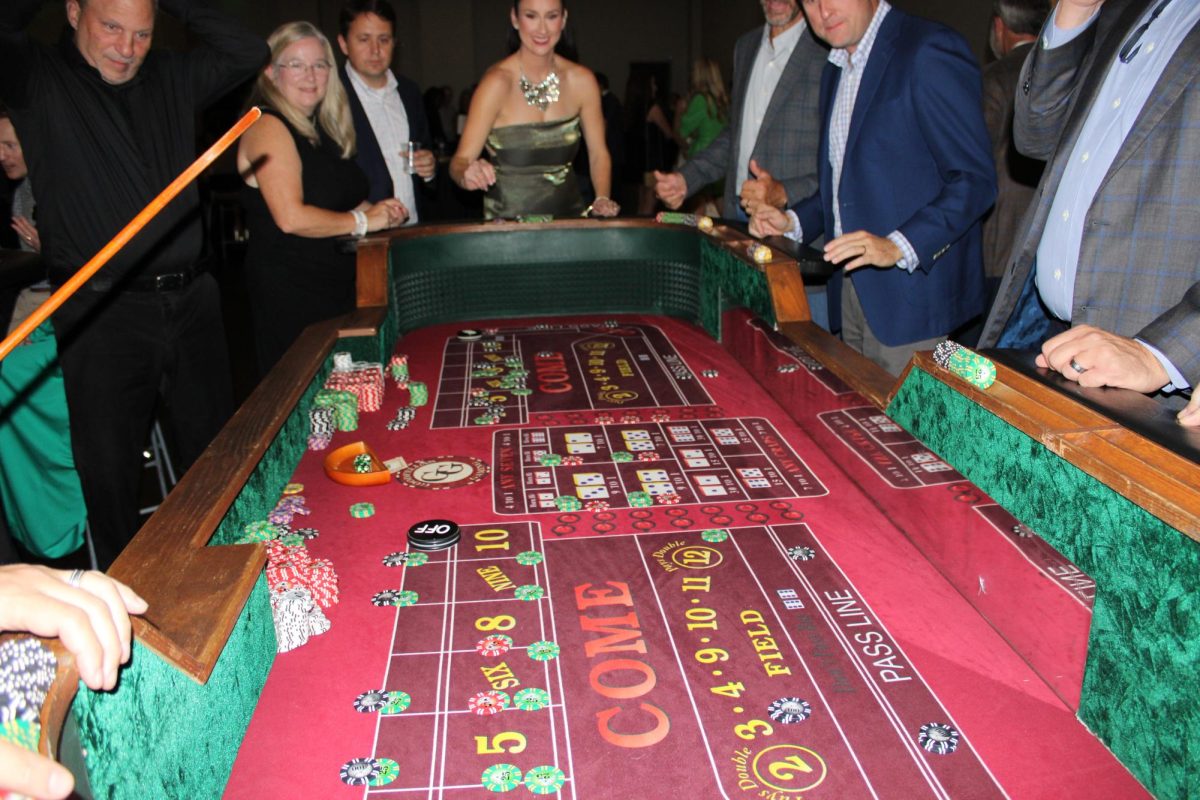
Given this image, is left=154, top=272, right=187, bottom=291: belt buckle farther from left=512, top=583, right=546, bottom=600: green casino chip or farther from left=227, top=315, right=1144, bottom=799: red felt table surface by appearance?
left=512, top=583, right=546, bottom=600: green casino chip

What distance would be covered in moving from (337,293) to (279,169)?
19.6 inches

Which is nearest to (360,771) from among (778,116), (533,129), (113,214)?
(113,214)

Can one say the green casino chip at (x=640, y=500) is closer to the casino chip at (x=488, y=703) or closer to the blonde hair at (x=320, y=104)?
the casino chip at (x=488, y=703)

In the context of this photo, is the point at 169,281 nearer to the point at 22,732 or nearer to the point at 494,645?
the point at 494,645

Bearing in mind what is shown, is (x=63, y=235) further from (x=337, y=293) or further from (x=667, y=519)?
(x=667, y=519)

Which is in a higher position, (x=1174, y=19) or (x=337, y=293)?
(x=1174, y=19)

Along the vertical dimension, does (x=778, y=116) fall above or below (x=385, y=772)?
above

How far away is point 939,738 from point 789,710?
0.17 m

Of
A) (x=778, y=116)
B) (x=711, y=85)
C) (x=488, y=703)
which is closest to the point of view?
(x=488, y=703)

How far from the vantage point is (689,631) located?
1303 mm

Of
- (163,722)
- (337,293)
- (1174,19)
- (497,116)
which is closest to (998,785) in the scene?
(163,722)

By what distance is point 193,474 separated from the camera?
4.71 feet

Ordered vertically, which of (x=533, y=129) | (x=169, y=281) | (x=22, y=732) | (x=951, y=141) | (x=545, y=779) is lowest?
(x=545, y=779)

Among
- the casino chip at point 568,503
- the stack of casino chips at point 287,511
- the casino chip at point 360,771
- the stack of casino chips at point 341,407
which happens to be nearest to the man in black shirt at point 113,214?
the stack of casino chips at point 341,407
